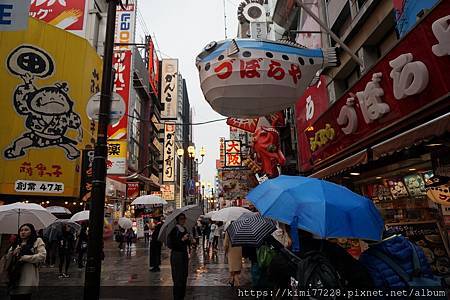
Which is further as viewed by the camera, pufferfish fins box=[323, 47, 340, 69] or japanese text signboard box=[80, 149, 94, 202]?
japanese text signboard box=[80, 149, 94, 202]

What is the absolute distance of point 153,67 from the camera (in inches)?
2152

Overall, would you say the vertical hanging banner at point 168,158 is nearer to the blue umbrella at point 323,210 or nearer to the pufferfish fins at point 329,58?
the pufferfish fins at point 329,58

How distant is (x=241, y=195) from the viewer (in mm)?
26406

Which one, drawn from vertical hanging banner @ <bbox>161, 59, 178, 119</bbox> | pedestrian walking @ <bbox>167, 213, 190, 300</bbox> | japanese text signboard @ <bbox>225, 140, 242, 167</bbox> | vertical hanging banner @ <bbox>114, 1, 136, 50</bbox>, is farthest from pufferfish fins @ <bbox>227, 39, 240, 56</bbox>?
vertical hanging banner @ <bbox>161, 59, 178, 119</bbox>

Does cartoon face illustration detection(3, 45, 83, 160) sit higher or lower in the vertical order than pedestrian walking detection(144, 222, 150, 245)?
higher

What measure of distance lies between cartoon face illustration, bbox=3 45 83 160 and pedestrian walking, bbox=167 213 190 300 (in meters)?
17.1

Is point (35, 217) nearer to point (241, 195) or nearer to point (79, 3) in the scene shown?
point (241, 195)

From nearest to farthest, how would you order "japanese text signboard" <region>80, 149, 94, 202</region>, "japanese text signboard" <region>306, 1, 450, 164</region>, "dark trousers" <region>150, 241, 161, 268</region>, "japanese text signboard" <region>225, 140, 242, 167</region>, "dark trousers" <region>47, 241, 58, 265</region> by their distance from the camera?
"japanese text signboard" <region>306, 1, 450, 164</region>
"dark trousers" <region>150, 241, 161, 268</region>
"dark trousers" <region>47, 241, 58, 265</region>
"japanese text signboard" <region>80, 149, 94, 202</region>
"japanese text signboard" <region>225, 140, 242, 167</region>

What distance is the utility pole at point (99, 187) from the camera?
18.8ft

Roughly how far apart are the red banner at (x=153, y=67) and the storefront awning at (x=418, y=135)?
159 feet

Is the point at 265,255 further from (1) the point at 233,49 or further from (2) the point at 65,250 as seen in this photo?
(2) the point at 65,250

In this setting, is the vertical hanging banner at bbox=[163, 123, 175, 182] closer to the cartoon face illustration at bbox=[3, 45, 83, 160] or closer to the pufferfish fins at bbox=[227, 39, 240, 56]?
the cartoon face illustration at bbox=[3, 45, 83, 160]

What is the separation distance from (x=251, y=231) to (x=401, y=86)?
395cm

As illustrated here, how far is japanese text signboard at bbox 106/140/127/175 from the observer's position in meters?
32.0
